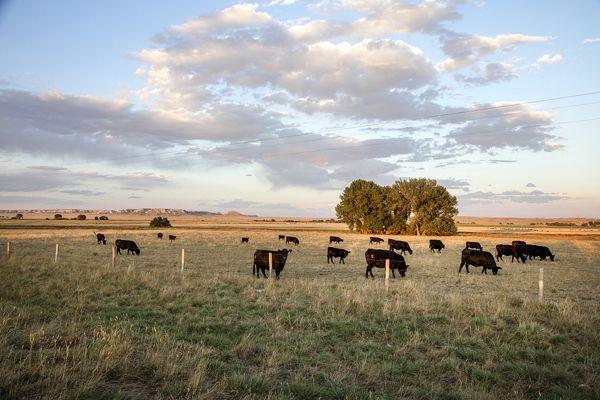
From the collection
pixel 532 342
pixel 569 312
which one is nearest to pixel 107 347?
pixel 532 342

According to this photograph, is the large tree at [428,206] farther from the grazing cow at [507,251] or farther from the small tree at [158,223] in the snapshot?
the small tree at [158,223]

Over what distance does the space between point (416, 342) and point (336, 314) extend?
268cm

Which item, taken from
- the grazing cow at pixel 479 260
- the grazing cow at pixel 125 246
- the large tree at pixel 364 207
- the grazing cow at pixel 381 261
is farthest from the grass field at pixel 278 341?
the large tree at pixel 364 207

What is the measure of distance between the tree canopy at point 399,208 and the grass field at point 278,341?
5565 centimetres

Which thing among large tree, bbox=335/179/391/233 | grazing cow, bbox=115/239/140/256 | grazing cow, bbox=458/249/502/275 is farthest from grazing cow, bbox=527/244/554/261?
large tree, bbox=335/179/391/233

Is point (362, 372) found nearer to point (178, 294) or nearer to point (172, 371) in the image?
point (172, 371)

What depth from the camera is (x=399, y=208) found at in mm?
75750

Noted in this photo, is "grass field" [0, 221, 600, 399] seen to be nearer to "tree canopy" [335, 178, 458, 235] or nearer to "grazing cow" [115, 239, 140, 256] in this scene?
"grazing cow" [115, 239, 140, 256]

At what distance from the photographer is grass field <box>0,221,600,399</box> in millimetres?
6133

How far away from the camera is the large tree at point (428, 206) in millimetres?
69875

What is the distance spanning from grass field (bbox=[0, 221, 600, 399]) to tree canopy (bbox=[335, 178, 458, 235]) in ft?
183

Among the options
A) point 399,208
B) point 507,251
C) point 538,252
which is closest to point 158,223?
point 399,208

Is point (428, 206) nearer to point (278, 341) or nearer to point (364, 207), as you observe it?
point (364, 207)

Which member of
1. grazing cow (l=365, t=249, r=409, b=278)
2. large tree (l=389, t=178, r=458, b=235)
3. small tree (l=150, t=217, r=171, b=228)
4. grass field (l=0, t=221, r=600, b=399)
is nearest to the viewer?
grass field (l=0, t=221, r=600, b=399)
